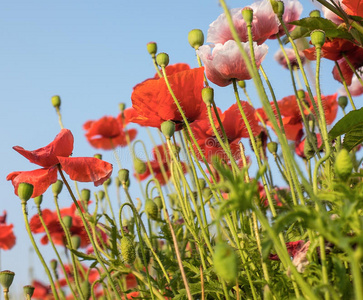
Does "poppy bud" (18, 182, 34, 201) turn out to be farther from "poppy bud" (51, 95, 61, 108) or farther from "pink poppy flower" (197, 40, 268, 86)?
"poppy bud" (51, 95, 61, 108)

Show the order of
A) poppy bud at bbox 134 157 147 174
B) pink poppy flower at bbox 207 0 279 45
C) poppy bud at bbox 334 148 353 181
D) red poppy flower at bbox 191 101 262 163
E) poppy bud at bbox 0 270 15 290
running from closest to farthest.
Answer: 1. poppy bud at bbox 334 148 353 181
2. poppy bud at bbox 0 270 15 290
3. pink poppy flower at bbox 207 0 279 45
4. red poppy flower at bbox 191 101 262 163
5. poppy bud at bbox 134 157 147 174

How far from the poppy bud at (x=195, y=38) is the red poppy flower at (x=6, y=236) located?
165cm

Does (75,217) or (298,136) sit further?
(75,217)

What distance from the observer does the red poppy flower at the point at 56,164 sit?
1131 millimetres

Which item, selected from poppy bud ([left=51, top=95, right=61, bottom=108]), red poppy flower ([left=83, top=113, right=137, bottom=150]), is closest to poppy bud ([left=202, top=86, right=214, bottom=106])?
poppy bud ([left=51, top=95, right=61, bottom=108])

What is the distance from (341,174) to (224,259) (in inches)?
7.8

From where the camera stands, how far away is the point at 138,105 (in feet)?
3.90

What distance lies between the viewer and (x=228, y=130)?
4.92 feet

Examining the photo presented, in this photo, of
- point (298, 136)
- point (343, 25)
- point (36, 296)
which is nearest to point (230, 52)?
point (343, 25)

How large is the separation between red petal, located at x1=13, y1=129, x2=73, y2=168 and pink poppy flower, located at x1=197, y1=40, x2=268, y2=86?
1.20ft

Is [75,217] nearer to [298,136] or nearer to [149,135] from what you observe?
[149,135]

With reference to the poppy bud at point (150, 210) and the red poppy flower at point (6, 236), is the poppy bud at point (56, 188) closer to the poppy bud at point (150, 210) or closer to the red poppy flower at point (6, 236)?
the poppy bud at point (150, 210)

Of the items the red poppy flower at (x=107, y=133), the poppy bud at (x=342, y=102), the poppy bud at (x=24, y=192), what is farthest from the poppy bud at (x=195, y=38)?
the red poppy flower at (x=107, y=133)

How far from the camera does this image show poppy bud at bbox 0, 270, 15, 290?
1063 millimetres
